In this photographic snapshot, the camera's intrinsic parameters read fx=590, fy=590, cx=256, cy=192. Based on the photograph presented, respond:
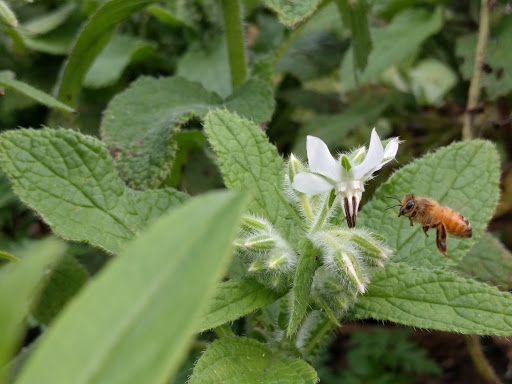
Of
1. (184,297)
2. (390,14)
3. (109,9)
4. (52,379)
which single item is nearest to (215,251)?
(184,297)

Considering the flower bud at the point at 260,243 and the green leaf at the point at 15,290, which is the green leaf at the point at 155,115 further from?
the green leaf at the point at 15,290

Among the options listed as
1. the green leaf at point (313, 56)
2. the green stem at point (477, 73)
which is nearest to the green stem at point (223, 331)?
the green stem at point (477, 73)

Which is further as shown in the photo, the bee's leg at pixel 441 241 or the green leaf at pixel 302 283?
the bee's leg at pixel 441 241

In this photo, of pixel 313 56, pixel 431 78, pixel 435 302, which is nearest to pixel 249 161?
pixel 435 302

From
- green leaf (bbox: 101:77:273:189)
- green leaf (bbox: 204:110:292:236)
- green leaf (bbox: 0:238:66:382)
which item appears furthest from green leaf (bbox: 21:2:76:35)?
green leaf (bbox: 0:238:66:382)

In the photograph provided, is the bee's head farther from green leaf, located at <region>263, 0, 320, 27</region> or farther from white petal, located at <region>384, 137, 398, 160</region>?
green leaf, located at <region>263, 0, 320, 27</region>

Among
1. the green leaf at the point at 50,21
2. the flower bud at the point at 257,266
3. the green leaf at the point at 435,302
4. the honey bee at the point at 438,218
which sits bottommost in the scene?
the green leaf at the point at 435,302

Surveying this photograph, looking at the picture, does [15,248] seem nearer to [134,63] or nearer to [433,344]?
[134,63]
